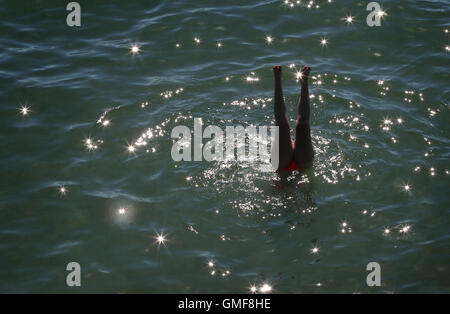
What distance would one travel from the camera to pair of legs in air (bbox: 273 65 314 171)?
31.8 ft

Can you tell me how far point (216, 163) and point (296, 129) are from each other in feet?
7.28

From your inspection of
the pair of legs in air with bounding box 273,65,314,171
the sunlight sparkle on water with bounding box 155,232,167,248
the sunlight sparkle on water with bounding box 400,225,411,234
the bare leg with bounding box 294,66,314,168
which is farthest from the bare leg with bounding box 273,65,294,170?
the sunlight sparkle on water with bounding box 155,232,167,248

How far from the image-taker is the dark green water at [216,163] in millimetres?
9172

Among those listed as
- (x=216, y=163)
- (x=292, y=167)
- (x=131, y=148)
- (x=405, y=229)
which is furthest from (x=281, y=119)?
(x=131, y=148)

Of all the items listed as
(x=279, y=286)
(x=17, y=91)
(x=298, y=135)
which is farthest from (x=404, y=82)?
(x=17, y=91)

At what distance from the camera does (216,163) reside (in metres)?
11.3

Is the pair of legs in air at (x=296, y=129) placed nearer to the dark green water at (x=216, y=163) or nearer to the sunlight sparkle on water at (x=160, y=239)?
the dark green water at (x=216, y=163)

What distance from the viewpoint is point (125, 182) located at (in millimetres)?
10875

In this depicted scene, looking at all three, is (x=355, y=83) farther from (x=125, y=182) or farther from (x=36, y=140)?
(x=36, y=140)

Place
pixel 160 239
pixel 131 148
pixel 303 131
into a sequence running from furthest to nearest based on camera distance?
1. pixel 131 148
2. pixel 303 131
3. pixel 160 239

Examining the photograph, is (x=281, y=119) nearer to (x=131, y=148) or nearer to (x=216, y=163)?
(x=216, y=163)

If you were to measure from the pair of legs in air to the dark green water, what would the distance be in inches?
20.2

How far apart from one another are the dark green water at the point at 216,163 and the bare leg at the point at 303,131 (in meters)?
0.46

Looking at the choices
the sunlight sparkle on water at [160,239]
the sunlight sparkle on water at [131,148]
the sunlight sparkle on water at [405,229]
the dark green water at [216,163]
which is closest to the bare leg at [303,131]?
the dark green water at [216,163]
